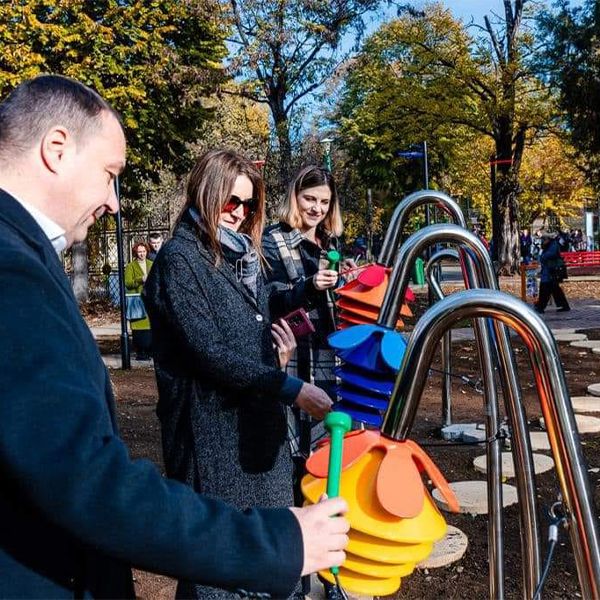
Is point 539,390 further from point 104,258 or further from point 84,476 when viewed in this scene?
point 104,258

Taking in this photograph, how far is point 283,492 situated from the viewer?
2.67m

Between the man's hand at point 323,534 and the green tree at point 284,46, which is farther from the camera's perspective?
the green tree at point 284,46

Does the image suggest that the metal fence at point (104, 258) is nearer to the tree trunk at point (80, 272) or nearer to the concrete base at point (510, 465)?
the tree trunk at point (80, 272)

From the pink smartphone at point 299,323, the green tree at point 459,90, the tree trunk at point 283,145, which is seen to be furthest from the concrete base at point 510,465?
the green tree at point 459,90

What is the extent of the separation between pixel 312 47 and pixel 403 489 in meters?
23.2

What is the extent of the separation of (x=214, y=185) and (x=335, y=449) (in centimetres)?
158

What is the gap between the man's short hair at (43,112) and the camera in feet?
4.20

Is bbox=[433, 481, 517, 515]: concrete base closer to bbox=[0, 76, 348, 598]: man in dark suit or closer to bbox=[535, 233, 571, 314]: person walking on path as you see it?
bbox=[0, 76, 348, 598]: man in dark suit

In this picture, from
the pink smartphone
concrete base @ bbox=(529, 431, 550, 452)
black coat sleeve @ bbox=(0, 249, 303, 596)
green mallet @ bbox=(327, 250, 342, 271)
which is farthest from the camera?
concrete base @ bbox=(529, 431, 550, 452)

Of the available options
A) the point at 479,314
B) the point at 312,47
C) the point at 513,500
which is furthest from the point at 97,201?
the point at 312,47

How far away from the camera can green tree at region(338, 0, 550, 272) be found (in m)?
26.2

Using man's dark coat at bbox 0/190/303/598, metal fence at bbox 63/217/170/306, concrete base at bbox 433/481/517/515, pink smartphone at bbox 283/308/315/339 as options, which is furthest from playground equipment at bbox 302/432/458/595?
metal fence at bbox 63/217/170/306

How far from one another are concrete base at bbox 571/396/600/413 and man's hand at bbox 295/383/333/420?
510 centimetres

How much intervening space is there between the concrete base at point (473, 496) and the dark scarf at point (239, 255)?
2155 mm
